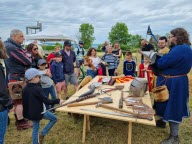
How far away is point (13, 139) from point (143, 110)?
7.35ft

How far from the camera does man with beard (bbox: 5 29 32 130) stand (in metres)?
3.23

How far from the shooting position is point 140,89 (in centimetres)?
309

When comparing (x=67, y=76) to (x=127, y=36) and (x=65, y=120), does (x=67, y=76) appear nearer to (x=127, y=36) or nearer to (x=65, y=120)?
(x=65, y=120)

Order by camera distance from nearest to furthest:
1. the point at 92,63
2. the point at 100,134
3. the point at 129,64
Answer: the point at 100,134
the point at 92,63
the point at 129,64

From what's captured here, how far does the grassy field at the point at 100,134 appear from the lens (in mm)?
3236

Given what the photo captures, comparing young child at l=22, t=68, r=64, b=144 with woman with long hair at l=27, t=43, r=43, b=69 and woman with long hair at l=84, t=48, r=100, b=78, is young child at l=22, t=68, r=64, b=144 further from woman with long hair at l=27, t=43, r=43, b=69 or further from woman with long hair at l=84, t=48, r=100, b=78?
woman with long hair at l=84, t=48, r=100, b=78

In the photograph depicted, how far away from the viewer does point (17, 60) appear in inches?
130

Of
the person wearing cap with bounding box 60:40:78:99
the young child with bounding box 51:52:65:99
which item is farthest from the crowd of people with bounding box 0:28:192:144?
the person wearing cap with bounding box 60:40:78:99

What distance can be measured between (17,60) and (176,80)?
8.57 feet

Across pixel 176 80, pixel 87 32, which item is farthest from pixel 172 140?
pixel 87 32

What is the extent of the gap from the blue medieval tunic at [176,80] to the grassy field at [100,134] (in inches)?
22.9

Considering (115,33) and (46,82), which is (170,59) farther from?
(115,33)

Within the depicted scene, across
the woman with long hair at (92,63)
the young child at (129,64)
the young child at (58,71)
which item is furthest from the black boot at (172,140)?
the young child at (129,64)

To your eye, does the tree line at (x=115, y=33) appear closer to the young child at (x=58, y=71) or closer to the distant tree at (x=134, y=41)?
the distant tree at (x=134, y=41)
